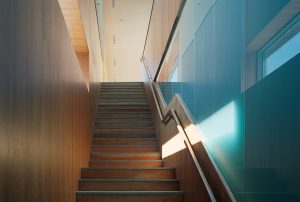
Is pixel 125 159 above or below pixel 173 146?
below

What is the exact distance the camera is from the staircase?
15.1 feet

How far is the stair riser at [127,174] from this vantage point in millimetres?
5324

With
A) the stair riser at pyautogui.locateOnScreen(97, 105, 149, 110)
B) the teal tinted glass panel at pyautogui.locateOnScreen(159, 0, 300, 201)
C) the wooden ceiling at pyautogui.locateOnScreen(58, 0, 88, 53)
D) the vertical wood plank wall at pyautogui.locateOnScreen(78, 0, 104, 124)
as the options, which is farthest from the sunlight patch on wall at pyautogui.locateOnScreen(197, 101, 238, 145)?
the stair riser at pyautogui.locateOnScreen(97, 105, 149, 110)

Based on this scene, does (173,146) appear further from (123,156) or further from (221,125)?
(221,125)

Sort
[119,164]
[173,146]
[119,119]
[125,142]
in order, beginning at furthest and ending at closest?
[119,119], [125,142], [119,164], [173,146]

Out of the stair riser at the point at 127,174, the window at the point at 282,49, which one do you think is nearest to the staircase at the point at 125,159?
the stair riser at the point at 127,174

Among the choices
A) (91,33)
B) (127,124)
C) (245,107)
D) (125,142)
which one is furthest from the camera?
(127,124)

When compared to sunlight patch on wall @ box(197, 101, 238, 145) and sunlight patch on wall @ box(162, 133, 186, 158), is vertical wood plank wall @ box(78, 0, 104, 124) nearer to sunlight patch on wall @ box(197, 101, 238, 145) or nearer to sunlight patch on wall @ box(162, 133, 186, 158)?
sunlight patch on wall @ box(162, 133, 186, 158)

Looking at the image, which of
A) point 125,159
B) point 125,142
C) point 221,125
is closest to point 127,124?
point 125,142

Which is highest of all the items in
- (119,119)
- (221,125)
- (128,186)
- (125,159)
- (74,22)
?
(74,22)

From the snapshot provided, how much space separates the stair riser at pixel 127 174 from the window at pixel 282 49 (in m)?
3.24

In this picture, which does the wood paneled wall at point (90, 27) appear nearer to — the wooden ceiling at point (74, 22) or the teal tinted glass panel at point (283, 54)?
the wooden ceiling at point (74, 22)

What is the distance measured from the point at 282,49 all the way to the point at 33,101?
1.35 meters

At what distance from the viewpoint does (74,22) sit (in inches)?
212
